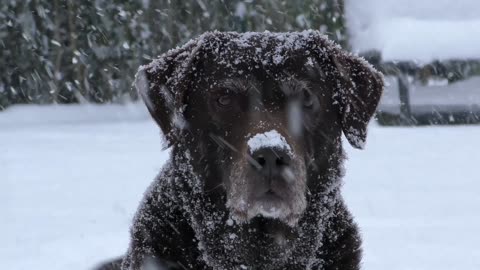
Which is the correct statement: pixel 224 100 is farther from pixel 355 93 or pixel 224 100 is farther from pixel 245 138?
pixel 355 93

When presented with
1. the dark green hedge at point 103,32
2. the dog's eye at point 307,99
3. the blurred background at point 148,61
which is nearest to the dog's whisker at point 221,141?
the dog's eye at point 307,99

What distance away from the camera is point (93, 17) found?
32.6ft

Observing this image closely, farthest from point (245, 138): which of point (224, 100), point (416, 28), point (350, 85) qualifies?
point (416, 28)

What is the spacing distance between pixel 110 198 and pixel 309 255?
135 inches

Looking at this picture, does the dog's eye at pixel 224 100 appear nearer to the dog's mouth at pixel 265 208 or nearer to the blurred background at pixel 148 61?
the dog's mouth at pixel 265 208

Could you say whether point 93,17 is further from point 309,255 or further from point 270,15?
point 309,255

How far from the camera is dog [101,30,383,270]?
3.00m

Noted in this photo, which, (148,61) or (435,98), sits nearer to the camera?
(435,98)

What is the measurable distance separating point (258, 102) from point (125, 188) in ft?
12.4

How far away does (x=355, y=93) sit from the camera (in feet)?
10.3

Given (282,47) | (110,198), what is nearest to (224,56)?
(282,47)

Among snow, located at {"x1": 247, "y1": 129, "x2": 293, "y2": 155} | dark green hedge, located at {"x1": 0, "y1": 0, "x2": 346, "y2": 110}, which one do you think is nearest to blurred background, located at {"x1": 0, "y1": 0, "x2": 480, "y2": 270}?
dark green hedge, located at {"x1": 0, "y1": 0, "x2": 346, "y2": 110}

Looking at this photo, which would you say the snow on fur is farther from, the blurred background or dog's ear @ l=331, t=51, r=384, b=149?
the blurred background

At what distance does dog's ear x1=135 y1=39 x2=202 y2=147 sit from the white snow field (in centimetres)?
163
